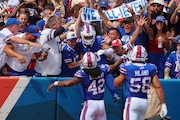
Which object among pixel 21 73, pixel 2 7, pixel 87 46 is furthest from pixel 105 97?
pixel 2 7

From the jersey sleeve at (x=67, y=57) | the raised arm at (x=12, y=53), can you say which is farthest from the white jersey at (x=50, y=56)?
the raised arm at (x=12, y=53)

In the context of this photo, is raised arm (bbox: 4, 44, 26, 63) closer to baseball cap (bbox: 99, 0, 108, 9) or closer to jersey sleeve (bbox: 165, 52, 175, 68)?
jersey sleeve (bbox: 165, 52, 175, 68)

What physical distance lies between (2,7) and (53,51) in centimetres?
349

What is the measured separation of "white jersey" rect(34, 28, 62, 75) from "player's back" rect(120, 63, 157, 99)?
1.51 metres

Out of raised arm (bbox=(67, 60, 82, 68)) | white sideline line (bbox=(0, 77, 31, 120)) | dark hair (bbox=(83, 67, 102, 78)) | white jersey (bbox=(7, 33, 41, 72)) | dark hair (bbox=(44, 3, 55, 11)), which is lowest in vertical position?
white sideline line (bbox=(0, 77, 31, 120))

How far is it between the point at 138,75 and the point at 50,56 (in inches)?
74.6

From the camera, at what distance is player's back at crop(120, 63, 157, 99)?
30.2 ft

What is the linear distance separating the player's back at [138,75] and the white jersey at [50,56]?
151cm

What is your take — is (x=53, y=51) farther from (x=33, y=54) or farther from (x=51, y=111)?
(x=51, y=111)

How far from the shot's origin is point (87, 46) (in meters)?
10.3

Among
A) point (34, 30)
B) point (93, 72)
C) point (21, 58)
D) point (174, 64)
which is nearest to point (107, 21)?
point (174, 64)

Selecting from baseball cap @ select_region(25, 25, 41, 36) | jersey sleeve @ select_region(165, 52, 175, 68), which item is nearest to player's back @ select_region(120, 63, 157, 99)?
jersey sleeve @ select_region(165, 52, 175, 68)

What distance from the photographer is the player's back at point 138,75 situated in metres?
9.20

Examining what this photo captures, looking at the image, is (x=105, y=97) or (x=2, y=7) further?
(x=2, y=7)
